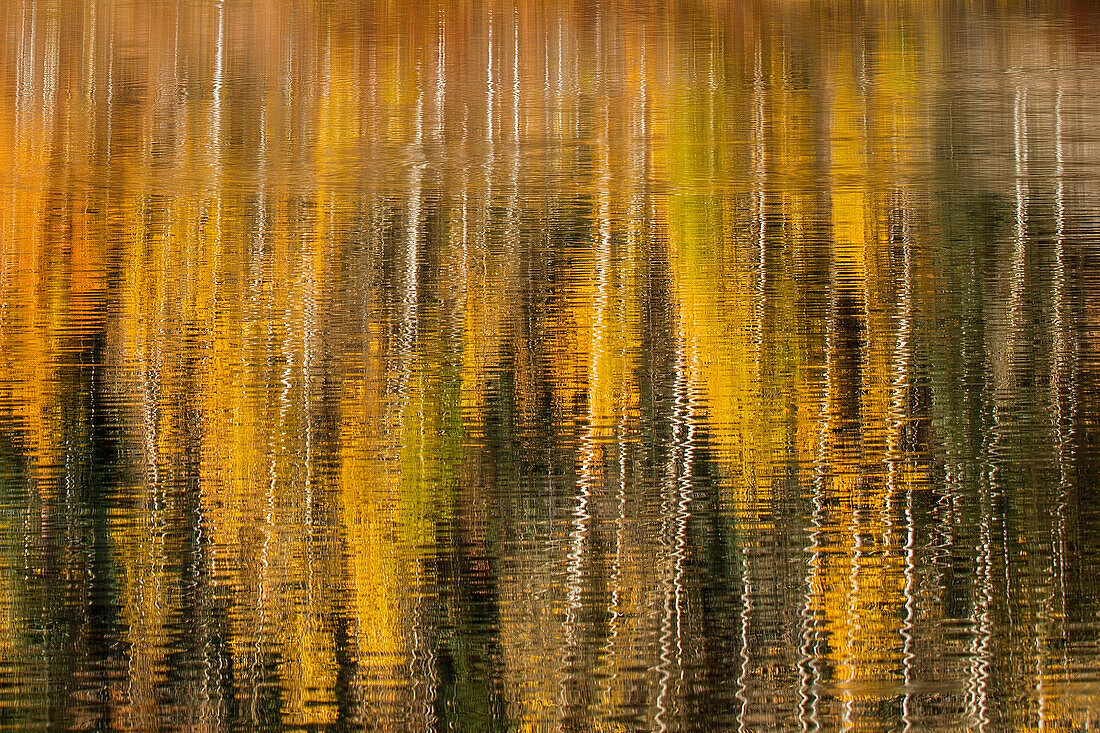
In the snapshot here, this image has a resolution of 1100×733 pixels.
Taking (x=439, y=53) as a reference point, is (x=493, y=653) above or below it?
below

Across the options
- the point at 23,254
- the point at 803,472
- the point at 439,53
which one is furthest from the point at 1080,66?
the point at 803,472

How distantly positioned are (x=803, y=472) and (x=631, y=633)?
7.02 feet

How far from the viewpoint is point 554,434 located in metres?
10.0

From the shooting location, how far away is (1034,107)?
25109 millimetres

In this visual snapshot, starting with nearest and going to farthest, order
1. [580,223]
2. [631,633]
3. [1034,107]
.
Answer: [631,633]
[580,223]
[1034,107]

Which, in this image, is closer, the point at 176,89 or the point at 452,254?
the point at 452,254

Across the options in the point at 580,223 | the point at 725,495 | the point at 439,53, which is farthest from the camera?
the point at 439,53

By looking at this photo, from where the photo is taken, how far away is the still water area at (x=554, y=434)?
6.96 metres

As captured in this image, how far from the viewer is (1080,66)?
31234mm

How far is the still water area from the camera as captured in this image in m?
6.96

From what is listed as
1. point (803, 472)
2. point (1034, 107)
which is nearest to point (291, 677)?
point (803, 472)

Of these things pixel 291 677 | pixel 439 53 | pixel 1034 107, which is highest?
pixel 439 53

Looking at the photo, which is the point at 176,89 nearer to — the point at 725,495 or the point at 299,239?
the point at 299,239

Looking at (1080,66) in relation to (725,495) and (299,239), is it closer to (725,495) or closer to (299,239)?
(299,239)
